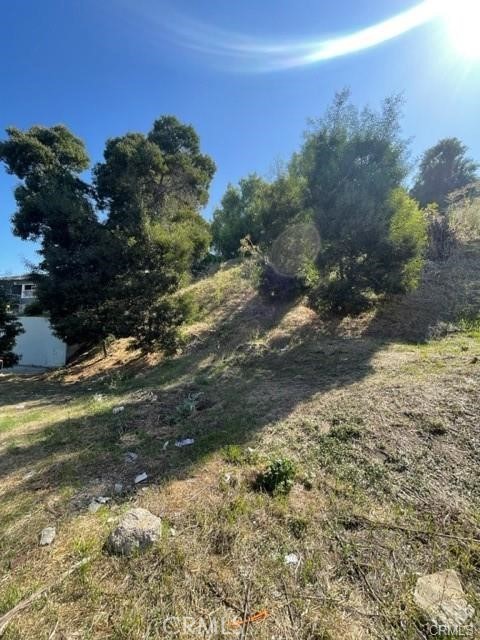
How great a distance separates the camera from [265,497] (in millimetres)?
2342

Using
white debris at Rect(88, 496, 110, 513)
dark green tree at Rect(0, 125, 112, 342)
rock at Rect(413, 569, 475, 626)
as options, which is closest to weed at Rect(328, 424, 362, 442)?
rock at Rect(413, 569, 475, 626)

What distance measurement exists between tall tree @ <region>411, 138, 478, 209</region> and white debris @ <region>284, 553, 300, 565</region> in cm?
1943

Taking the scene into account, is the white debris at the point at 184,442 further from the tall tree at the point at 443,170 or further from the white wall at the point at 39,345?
the tall tree at the point at 443,170

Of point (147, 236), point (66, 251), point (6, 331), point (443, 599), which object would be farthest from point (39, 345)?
point (443, 599)

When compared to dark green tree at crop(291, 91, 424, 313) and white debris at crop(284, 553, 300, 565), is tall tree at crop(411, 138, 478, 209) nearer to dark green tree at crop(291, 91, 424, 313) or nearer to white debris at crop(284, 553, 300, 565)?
dark green tree at crop(291, 91, 424, 313)

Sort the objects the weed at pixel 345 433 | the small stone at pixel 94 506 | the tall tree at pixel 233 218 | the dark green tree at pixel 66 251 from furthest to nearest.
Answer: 1. the tall tree at pixel 233 218
2. the dark green tree at pixel 66 251
3. the weed at pixel 345 433
4. the small stone at pixel 94 506

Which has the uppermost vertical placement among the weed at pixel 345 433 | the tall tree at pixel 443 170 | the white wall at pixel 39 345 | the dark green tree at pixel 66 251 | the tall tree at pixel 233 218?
the tall tree at pixel 443 170

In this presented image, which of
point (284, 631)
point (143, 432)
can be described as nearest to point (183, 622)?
point (284, 631)

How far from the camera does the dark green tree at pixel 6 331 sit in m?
10.3

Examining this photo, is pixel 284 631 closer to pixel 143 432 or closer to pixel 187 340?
pixel 143 432

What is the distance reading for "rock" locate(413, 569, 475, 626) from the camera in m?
1.51

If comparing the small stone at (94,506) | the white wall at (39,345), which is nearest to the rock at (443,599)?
the small stone at (94,506)

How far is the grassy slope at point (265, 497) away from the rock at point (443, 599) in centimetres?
5

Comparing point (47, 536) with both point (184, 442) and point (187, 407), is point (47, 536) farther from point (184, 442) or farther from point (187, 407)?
point (187, 407)
